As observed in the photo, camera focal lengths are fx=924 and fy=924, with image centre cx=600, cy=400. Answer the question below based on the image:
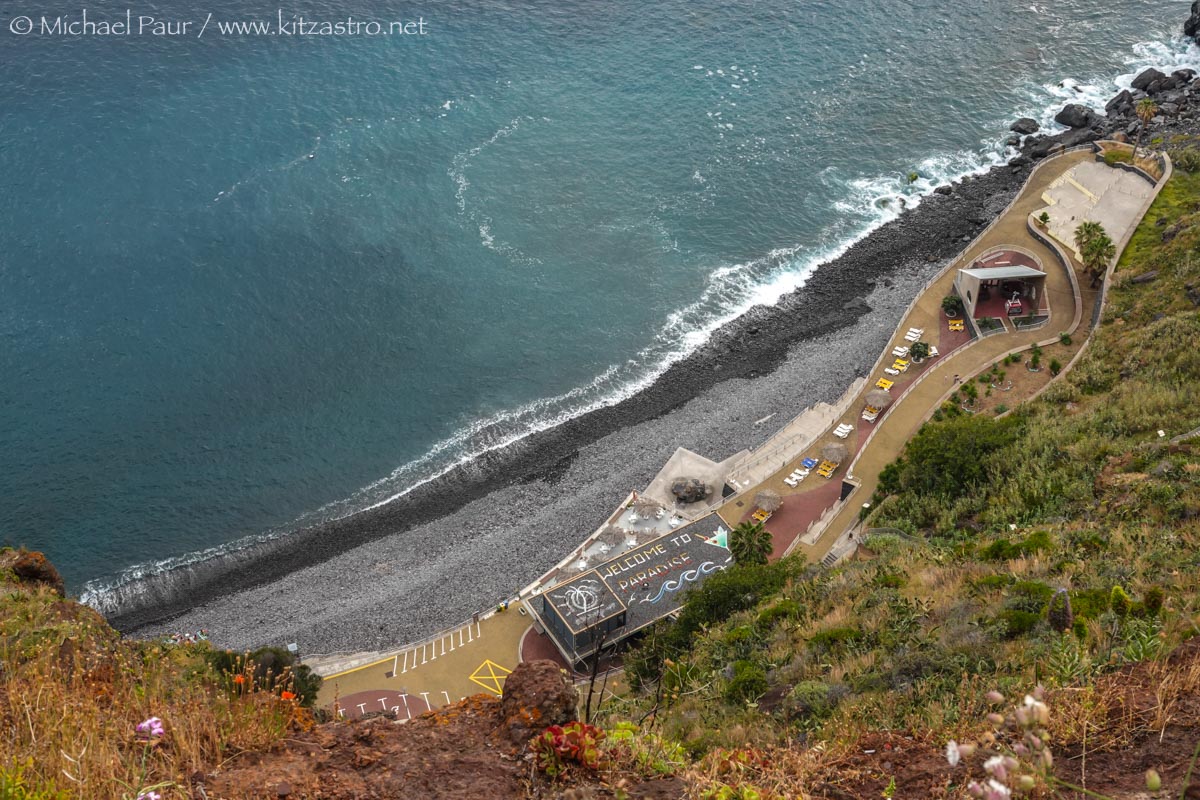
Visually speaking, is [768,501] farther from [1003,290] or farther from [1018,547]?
[1003,290]

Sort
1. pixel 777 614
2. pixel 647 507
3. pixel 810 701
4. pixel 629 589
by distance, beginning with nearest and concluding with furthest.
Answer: pixel 810 701 < pixel 777 614 < pixel 629 589 < pixel 647 507

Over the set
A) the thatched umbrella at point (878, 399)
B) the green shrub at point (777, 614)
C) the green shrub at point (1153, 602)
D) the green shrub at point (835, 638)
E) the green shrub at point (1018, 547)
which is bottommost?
the green shrub at point (777, 614)

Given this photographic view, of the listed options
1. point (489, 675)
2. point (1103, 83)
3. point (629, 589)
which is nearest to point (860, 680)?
point (629, 589)

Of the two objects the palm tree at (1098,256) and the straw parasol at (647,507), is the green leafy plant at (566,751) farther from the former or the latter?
the palm tree at (1098,256)

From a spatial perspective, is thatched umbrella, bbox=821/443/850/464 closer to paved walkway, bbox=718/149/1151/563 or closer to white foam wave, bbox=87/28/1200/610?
paved walkway, bbox=718/149/1151/563

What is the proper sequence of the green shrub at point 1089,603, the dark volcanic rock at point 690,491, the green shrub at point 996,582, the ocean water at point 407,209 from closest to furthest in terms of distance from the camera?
the green shrub at point 1089,603, the green shrub at point 996,582, the dark volcanic rock at point 690,491, the ocean water at point 407,209

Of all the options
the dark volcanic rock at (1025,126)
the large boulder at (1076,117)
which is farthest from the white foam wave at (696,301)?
the dark volcanic rock at (1025,126)
